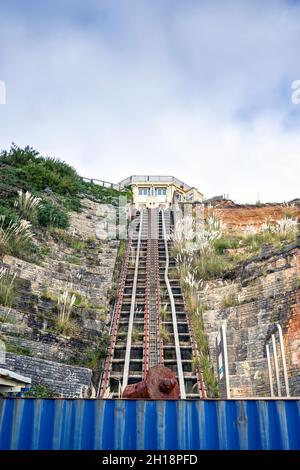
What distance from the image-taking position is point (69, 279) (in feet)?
47.8

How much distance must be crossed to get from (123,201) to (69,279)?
47.7ft

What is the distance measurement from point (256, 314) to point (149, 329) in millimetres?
3007

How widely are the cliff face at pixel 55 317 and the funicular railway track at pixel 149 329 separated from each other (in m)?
0.48

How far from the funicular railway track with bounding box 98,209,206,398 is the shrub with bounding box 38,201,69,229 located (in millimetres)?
3184

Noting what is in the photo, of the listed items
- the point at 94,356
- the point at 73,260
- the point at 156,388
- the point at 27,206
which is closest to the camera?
the point at 156,388

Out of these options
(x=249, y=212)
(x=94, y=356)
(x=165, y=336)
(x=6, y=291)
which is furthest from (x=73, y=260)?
(x=249, y=212)

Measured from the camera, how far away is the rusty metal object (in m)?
6.76

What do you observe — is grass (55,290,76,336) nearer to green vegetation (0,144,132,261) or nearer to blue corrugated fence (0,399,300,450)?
green vegetation (0,144,132,261)

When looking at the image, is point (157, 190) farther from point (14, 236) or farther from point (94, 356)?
point (94, 356)

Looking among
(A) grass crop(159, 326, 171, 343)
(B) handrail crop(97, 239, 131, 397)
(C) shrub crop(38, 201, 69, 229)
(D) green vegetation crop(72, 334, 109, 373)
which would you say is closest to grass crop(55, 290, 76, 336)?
(D) green vegetation crop(72, 334, 109, 373)

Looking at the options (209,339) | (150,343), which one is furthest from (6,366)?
(209,339)

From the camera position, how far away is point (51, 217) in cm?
1816

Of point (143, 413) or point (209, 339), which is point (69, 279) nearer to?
point (209, 339)

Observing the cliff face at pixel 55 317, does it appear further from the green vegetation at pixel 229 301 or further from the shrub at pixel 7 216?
the green vegetation at pixel 229 301
